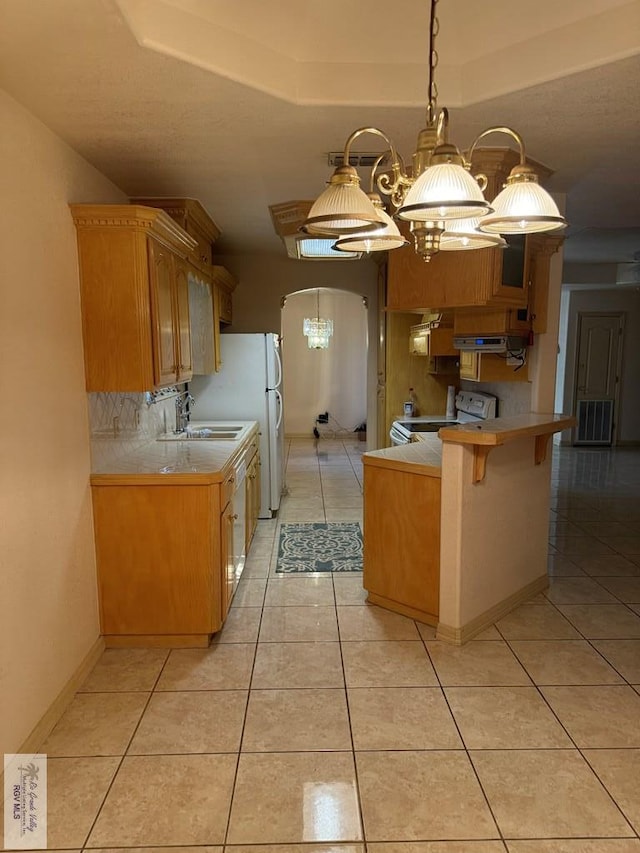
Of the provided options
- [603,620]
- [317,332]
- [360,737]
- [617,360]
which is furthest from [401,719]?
[617,360]

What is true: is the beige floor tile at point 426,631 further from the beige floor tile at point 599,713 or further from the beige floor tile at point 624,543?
the beige floor tile at point 624,543

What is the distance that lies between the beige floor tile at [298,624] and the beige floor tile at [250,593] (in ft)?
0.42

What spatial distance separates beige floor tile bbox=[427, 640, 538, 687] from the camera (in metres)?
2.59

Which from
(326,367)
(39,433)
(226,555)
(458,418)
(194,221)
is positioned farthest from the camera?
(326,367)

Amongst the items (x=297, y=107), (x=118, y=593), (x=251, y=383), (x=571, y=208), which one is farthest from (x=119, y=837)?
(x=571, y=208)

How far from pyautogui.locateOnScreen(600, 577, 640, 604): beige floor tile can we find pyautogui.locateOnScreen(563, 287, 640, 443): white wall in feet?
16.8

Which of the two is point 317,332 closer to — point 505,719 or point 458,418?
point 458,418

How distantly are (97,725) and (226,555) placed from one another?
3.36 feet

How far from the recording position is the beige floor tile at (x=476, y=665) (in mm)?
2590

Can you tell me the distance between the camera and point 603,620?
3.17m

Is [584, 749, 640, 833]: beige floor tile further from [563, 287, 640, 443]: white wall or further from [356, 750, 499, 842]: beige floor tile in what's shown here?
[563, 287, 640, 443]: white wall

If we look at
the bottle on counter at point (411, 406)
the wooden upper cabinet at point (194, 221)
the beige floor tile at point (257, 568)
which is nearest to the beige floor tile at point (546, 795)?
the beige floor tile at point (257, 568)

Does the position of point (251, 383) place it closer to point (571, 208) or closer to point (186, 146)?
point (186, 146)

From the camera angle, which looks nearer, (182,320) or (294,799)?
(294,799)
